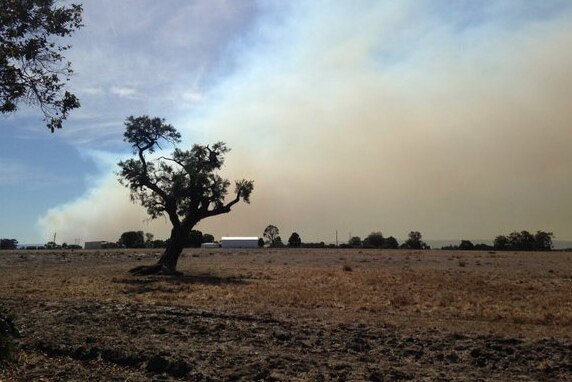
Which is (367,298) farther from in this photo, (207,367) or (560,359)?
(207,367)

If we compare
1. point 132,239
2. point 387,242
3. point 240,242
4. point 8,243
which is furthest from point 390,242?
point 8,243

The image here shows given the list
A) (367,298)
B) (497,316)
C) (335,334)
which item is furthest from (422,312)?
(335,334)

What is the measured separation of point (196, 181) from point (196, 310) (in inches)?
949

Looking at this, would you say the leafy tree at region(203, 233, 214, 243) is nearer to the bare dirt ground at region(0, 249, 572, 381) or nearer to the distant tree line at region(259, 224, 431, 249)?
the distant tree line at region(259, 224, 431, 249)

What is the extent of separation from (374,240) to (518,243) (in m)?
43.4

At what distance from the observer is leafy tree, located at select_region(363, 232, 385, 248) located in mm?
162587

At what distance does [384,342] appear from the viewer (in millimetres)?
12281

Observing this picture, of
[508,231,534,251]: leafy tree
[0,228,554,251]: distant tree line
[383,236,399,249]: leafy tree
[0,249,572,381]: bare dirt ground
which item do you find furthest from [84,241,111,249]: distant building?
[0,249,572,381]: bare dirt ground

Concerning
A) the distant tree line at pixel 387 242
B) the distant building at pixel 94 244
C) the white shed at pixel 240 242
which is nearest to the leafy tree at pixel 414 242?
the distant tree line at pixel 387 242

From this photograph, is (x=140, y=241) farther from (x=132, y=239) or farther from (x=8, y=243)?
(x=8, y=243)

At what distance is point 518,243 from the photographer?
137 meters

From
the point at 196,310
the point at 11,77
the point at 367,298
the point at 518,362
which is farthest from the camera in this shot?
the point at 367,298

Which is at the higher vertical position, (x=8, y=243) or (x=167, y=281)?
(x=8, y=243)

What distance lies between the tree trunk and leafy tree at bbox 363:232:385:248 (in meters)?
125
